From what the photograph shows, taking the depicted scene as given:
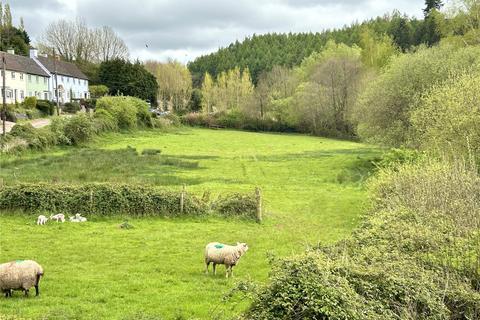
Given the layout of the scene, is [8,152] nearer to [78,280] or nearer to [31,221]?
[31,221]

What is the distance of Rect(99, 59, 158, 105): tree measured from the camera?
108688 millimetres

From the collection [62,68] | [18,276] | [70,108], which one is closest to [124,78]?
[62,68]

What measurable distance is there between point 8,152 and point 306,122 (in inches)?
2671

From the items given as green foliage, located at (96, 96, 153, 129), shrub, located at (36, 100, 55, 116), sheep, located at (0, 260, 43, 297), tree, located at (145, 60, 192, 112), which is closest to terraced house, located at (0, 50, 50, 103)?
shrub, located at (36, 100, 55, 116)

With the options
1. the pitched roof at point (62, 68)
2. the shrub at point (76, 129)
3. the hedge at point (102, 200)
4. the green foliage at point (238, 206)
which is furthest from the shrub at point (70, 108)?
the green foliage at point (238, 206)

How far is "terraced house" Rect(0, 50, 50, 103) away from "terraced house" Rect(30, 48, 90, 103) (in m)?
2.50

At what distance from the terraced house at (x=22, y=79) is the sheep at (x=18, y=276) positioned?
70.6m

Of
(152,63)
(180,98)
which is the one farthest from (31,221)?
(152,63)

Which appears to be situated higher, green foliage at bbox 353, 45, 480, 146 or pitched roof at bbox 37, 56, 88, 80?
pitched roof at bbox 37, 56, 88, 80

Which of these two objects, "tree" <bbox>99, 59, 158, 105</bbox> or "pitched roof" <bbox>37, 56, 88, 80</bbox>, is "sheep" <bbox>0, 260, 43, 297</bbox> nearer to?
"pitched roof" <bbox>37, 56, 88, 80</bbox>

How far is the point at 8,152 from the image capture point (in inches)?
1770

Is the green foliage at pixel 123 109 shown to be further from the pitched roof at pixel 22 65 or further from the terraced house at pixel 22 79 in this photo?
the pitched roof at pixel 22 65

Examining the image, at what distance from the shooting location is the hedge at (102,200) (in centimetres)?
2777

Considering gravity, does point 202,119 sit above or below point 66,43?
below
